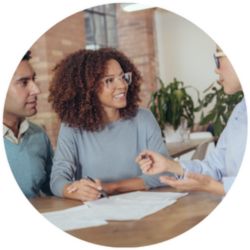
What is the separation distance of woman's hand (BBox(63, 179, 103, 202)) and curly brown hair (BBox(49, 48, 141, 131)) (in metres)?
0.10

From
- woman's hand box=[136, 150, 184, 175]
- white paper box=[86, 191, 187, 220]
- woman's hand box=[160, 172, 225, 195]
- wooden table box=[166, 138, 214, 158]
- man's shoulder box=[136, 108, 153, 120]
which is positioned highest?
man's shoulder box=[136, 108, 153, 120]

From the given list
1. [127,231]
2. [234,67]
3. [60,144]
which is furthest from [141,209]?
[234,67]

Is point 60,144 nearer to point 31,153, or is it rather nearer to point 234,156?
point 31,153

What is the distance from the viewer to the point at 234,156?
2.73ft

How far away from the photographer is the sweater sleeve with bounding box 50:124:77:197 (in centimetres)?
84

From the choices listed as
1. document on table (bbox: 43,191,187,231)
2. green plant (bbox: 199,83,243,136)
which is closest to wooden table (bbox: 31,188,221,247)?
Result: document on table (bbox: 43,191,187,231)

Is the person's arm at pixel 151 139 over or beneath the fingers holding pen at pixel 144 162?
over

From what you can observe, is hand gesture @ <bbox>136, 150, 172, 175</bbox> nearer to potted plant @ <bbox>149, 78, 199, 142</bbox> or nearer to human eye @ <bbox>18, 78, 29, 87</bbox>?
potted plant @ <bbox>149, 78, 199, 142</bbox>

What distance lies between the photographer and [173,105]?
0.86m

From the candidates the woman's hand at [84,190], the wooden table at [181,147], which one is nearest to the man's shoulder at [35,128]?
the woman's hand at [84,190]

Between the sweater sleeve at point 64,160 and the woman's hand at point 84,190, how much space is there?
1 centimetres

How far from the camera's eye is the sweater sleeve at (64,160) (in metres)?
0.84

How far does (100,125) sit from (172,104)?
0.14 meters

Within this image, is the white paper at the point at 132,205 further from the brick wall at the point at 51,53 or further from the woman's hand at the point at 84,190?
the brick wall at the point at 51,53
